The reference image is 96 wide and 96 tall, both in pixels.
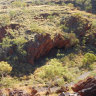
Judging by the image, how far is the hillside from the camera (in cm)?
3716

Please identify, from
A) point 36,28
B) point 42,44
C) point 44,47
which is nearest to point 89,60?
point 44,47

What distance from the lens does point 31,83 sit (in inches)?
1489

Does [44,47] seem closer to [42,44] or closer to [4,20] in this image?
[42,44]

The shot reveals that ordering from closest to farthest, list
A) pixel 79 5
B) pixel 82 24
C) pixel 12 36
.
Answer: pixel 12 36, pixel 82 24, pixel 79 5

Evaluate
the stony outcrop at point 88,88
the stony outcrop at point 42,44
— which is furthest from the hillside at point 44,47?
the stony outcrop at point 88,88

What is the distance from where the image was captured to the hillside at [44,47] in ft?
122

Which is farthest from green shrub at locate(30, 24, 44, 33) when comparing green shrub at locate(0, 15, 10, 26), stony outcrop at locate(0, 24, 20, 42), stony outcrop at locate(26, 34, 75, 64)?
green shrub at locate(0, 15, 10, 26)

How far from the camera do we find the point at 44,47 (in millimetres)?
47594

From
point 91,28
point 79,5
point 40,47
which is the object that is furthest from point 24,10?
point 79,5

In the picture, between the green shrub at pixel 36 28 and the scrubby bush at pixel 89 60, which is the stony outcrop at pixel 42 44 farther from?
the scrubby bush at pixel 89 60

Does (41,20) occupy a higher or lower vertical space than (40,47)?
higher

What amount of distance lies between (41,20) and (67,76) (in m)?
26.8

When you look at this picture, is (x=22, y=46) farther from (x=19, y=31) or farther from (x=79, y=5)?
(x=79, y=5)

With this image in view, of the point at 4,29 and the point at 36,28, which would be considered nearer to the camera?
the point at 4,29
